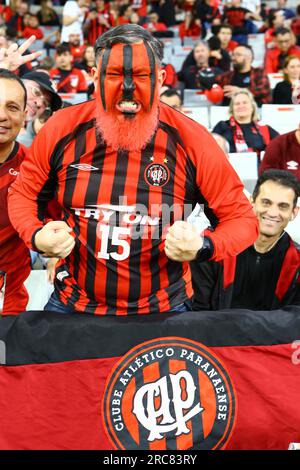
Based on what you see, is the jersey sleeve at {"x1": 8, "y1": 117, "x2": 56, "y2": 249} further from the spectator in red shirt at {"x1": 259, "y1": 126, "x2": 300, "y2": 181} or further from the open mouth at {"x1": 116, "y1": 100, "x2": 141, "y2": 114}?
the spectator in red shirt at {"x1": 259, "y1": 126, "x2": 300, "y2": 181}

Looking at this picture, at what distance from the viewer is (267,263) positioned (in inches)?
123

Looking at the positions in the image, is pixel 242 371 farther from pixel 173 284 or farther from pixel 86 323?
pixel 86 323

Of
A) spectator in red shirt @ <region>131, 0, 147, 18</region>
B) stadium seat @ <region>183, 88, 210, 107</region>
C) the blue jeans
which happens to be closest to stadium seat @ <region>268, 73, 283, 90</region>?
stadium seat @ <region>183, 88, 210, 107</region>

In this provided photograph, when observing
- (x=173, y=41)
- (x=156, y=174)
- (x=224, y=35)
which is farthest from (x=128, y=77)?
(x=173, y=41)

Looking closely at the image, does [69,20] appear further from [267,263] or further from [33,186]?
[33,186]

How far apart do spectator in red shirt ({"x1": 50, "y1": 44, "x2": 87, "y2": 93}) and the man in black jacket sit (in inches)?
222

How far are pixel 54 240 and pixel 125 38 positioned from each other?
0.65 m

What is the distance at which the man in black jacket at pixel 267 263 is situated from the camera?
303 centimetres

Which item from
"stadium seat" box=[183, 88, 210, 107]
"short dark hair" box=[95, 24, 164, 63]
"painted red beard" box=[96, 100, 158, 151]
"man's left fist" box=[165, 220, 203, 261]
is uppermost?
"short dark hair" box=[95, 24, 164, 63]

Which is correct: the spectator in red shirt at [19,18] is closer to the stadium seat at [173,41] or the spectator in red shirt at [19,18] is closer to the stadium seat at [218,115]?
the stadium seat at [173,41]

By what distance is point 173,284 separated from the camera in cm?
233

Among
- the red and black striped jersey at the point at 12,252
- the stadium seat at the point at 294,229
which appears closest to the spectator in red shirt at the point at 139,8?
the stadium seat at the point at 294,229

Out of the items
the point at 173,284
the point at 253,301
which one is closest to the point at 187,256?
the point at 173,284

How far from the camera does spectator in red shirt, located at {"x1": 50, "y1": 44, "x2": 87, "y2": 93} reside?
841cm
